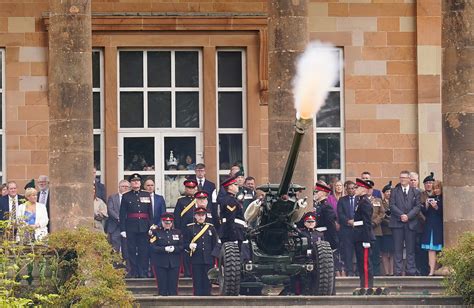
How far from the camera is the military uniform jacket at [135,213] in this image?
3581 cm

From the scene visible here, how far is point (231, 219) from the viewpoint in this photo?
112 feet

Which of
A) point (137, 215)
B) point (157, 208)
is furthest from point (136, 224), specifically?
point (157, 208)

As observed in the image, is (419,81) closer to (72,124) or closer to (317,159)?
(317,159)

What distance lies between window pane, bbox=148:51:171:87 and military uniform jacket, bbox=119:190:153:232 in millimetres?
5233

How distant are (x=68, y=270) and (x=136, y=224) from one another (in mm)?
4961

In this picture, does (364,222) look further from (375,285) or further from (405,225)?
(405,225)

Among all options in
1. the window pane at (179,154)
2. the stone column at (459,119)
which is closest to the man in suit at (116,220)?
the window pane at (179,154)

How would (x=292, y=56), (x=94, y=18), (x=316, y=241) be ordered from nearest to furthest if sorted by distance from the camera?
(x=316, y=241) → (x=292, y=56) → (x=94, y=18)

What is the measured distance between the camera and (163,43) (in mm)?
40375

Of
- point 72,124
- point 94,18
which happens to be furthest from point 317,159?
point 72,124

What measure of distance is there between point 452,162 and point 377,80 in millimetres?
5695

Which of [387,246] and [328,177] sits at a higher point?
[328,177]

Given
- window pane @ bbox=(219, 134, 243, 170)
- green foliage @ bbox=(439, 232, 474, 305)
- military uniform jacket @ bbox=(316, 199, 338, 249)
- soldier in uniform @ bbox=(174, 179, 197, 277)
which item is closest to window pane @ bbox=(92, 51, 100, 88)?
window pane @ bbox=(219, 134, 243, 170)

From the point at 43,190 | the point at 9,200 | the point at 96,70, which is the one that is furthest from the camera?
the point at 96,70
